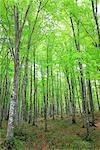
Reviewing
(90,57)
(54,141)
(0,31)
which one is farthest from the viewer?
(0,31)

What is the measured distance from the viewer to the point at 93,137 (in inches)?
689

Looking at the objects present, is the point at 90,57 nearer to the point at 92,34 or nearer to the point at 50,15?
the point at 92,34

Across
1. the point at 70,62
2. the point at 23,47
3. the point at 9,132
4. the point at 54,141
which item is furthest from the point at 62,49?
the point at 9,132

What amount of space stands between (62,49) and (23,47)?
6.63 meters

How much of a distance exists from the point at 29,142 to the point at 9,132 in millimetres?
2762

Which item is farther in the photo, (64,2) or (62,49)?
(62,49)

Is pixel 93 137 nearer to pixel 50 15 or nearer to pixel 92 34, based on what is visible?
pixel 92 34

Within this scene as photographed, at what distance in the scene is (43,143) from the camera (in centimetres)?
1474

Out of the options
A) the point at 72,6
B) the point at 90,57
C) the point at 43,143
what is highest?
the point at 72,6

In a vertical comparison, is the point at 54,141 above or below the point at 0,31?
below

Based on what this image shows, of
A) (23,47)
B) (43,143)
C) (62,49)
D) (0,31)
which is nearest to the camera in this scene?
(43,143)

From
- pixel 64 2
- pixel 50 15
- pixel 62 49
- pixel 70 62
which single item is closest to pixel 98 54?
pixel 70 62

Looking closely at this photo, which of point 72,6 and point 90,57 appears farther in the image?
point 72,6

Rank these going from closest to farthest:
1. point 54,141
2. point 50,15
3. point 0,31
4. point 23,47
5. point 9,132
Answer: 1. point 9,132
2. point 54,141
3. point 50,15
4. point 23,47
5. point 0,31
